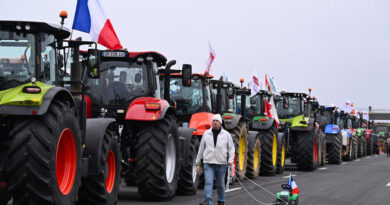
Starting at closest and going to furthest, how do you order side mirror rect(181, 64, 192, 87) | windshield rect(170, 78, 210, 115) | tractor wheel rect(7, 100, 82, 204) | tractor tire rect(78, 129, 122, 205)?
tractor wheel rect(7, 100, 82, 204), tractor tire rect(78, 129, 122, 205), side mirror rect(181, 64, 192, 87), windshield rect(170, 78, 210, 115)

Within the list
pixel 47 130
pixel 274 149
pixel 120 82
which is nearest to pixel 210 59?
pixel 274 149

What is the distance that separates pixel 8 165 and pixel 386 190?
11969mm

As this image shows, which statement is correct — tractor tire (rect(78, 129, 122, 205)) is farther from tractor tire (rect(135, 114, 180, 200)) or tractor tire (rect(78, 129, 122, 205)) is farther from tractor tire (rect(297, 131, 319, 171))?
tractor tire (rect(297, 131, 319, 171))

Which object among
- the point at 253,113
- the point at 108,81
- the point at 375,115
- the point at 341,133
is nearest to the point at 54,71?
the point at 108,81

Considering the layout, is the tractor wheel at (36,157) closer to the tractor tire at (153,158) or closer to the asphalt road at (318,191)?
the tractor tire at (153,158)

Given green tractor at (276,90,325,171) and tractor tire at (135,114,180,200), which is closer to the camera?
tractor tire at (135,114,180,200)

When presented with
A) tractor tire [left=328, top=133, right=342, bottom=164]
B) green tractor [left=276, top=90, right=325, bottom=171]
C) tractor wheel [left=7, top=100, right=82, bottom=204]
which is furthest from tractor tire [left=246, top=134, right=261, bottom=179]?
tractor wheel [left=7, top=100, right=82, bottom=204]

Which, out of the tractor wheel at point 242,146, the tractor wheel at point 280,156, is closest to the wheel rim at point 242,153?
the tractor wheel at point 242,146

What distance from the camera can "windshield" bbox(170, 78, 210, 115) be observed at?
16734mm

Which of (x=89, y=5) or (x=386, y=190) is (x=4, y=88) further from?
(x=386, y=190)

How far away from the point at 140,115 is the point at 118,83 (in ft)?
3.30

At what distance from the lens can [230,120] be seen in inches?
734

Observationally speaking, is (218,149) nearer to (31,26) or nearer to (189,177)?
(189,177)

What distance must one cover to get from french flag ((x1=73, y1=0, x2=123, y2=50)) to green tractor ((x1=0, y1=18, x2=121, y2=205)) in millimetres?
894
